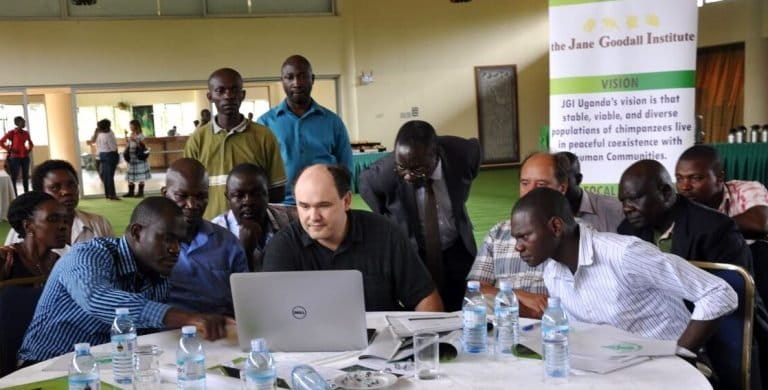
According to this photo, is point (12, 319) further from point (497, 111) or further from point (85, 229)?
point (497, 111)

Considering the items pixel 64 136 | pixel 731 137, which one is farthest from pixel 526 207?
pixel 64 136

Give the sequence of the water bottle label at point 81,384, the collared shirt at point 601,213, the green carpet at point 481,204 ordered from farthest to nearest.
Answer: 1. the green carpet at point 481,204
2. the collared shirt at point 601,213
3. the water bottle label at point 81,384

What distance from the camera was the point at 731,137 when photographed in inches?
417

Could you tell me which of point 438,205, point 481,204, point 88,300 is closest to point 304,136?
point 438,205

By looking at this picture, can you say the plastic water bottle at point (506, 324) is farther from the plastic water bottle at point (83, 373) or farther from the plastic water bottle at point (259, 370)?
the plastic water bottle at point (83, 373)

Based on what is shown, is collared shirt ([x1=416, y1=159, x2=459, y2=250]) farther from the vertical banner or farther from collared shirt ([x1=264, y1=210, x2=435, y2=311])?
the vertical banner

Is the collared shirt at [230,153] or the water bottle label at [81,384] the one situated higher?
the collared shirt at [230,153]

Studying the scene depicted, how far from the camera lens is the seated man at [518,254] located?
10.7 ft

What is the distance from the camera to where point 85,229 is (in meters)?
4.05

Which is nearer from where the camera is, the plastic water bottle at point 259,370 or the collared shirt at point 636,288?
the plastic water bottle at point 259,370

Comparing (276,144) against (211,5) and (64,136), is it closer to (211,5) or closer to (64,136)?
(211,5)

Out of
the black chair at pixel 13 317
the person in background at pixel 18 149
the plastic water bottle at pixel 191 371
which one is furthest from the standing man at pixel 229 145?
the person in background at pixel 18 149

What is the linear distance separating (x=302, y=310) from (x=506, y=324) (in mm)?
683

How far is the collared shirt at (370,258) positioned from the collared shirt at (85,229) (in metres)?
1.48
